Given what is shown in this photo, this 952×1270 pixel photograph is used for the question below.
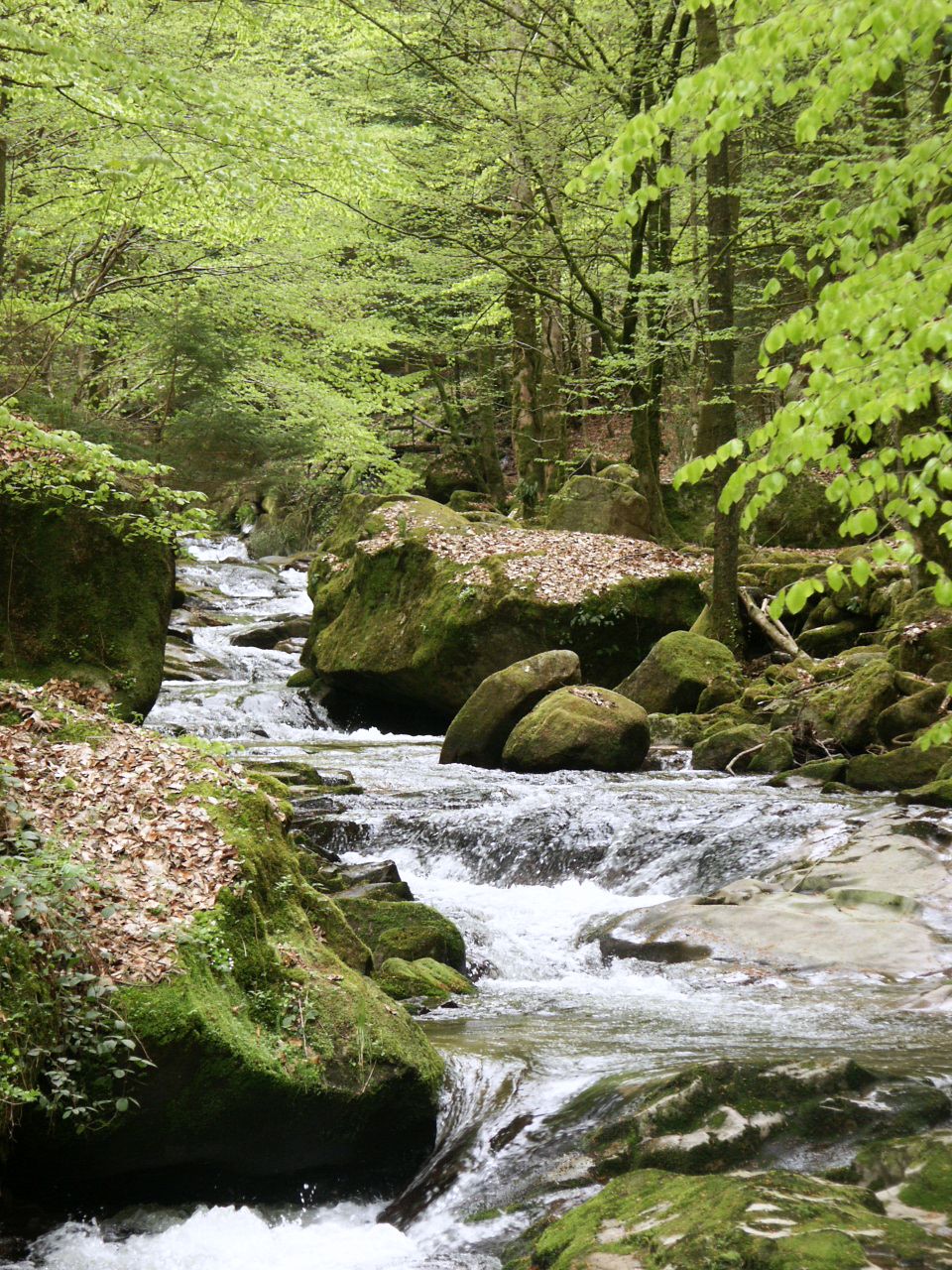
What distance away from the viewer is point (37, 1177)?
149 inches

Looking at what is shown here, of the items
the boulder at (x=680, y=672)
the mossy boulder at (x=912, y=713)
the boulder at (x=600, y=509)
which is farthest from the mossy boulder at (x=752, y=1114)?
the boulder at (x=600, y=509)

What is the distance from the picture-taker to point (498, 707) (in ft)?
41.6

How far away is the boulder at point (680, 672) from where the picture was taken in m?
13.5

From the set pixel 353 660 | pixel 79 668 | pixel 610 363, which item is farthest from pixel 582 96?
pixel 79 668

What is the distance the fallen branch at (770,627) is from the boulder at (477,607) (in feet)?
4.55

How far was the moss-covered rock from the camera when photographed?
32.1 feet

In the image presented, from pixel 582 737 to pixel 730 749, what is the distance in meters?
1.62

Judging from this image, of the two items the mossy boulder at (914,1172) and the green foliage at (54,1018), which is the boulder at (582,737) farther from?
the green foliage at (54,1018)

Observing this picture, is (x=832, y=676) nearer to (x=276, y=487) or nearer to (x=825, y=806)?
(x=825, y=806)

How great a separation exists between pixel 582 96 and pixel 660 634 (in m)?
7.58

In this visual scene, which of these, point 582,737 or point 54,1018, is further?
point 582,737

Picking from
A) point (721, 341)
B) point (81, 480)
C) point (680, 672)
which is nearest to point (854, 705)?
point (680, 672)

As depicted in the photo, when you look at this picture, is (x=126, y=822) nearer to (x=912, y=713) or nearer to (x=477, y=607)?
(x=912, y=713)

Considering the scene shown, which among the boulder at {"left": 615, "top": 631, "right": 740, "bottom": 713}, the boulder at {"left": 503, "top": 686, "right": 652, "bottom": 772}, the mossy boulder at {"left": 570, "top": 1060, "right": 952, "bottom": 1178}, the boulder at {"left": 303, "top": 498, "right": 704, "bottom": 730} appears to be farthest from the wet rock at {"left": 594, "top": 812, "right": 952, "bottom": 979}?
the boulder at {"left": 303, "top": 498, "right": 704, "bottom": 730}
